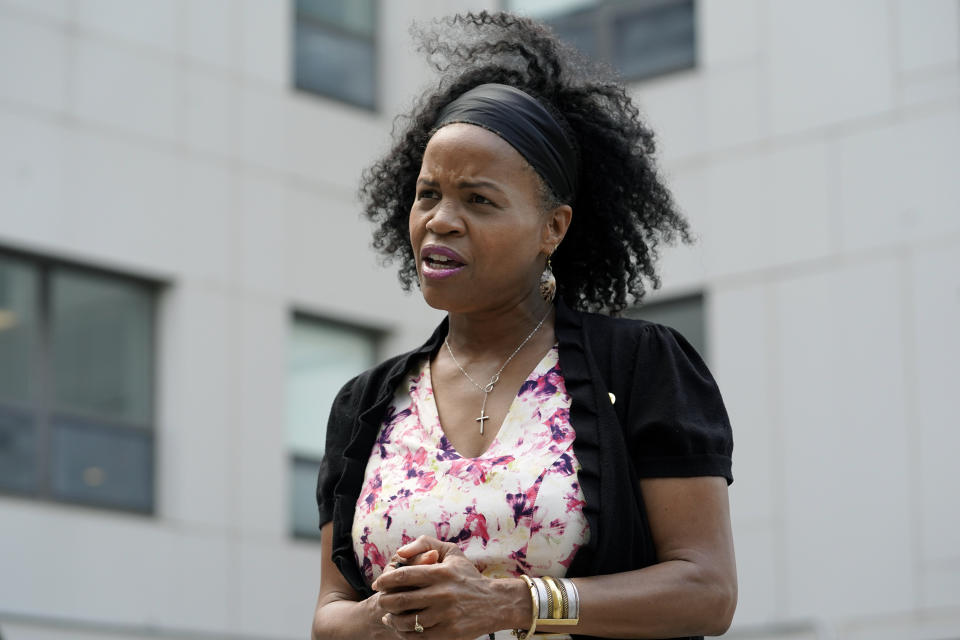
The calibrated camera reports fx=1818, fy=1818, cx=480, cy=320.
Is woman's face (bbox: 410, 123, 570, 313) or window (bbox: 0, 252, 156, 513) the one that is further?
window (bbox: 0, 252, 156, 513)

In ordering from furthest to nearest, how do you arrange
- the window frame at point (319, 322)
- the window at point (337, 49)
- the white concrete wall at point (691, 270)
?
1. the window at point (337, 49)
2. the window frame at point (319, 322)
3. the white concrete wall at point (691, 270)

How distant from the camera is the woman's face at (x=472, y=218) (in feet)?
11.8

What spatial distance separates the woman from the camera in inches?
131

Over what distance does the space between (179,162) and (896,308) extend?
17.7 ft

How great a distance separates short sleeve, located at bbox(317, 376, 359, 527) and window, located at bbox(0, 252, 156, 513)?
29.5ft

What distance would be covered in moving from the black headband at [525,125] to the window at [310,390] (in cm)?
1061

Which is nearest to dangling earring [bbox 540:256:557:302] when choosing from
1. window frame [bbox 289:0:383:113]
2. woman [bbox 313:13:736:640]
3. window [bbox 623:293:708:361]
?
woman [bbox 313:13:736:640]

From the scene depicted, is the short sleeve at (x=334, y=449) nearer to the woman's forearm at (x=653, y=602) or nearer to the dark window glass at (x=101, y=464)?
the woman's forearm at (x=653, y=602)

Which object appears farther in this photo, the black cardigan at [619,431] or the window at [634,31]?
the window at [634,31]

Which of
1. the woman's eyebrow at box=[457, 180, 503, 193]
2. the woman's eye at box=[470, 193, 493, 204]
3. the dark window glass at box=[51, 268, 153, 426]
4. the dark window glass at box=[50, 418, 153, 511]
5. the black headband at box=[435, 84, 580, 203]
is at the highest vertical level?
the dark window glass at box=[51, 268, 153, 426]

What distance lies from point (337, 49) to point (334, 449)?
470 inches

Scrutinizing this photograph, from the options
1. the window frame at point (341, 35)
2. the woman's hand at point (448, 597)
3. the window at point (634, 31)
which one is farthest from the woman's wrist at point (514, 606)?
the window frame at point (341, 35)

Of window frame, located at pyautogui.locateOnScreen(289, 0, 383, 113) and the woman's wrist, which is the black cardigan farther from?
window frame, located at pyautogui.locateOnScreen(289, 0, 383, 113)

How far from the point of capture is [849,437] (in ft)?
41.5
